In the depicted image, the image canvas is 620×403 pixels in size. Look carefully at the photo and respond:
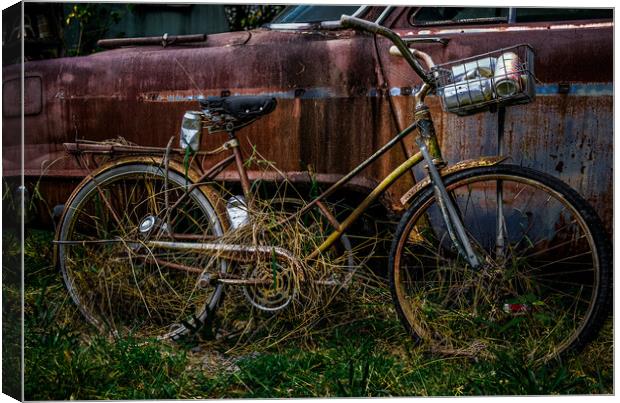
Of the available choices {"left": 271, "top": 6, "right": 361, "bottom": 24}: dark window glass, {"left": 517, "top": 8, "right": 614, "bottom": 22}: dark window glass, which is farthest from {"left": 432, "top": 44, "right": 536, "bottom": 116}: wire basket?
{"left": 271, "top": 6, "right": 361, "bottom": 24}: dark window glass

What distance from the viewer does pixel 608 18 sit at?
3.46 metres

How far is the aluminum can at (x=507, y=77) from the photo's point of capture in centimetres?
310

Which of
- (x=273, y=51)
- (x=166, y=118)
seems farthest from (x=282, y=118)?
Result: (x=166, y=118)

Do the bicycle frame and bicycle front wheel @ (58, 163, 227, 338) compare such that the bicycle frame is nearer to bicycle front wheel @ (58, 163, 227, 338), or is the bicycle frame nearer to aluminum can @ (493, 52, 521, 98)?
bicycle front wheel @ (58, 163, 227, 338)

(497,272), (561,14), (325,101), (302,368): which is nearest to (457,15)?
(561,14)

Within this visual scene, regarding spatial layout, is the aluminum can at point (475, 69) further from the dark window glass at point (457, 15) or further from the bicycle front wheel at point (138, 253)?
the bicycle front wheel at point (138, 253)

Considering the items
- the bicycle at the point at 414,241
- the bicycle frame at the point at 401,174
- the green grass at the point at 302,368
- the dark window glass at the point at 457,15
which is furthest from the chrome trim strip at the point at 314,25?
the green grass at the point at 302,368

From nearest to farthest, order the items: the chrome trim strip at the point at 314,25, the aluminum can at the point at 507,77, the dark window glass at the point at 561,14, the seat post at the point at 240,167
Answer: the aluminum can at the point at 507,77, the dark window glass at the point at 561,14, the seat post at the point at 240,167, the chrome trim strip at the point at 314,25

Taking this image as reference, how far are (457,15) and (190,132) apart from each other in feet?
4.09

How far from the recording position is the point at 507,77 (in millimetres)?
3102

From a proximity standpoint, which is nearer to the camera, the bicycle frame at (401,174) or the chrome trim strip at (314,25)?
the bicycle frame at (401,174)

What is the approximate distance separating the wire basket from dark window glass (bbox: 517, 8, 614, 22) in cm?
39

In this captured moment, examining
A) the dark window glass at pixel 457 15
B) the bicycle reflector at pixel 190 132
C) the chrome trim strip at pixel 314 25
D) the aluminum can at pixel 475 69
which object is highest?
the dark window glass at pixel 457 15

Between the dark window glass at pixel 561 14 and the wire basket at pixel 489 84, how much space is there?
1.28 ft
